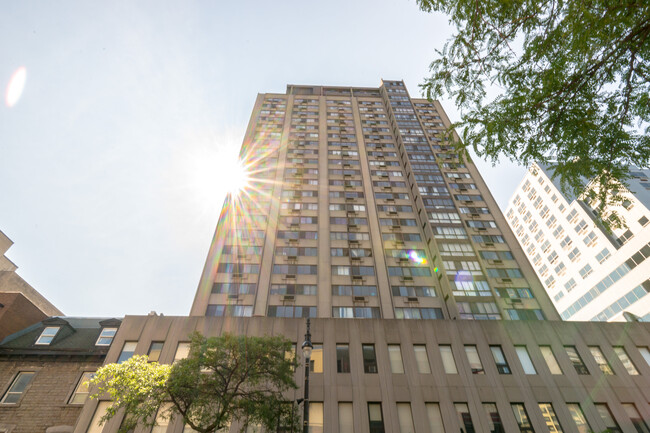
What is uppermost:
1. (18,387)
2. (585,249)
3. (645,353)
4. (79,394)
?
(585,249)

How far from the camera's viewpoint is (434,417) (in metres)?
20.0

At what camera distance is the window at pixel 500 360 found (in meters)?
22.3

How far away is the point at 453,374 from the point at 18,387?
29.9 metres

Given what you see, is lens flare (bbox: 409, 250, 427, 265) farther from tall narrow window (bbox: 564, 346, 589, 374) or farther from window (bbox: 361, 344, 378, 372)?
window (bbox: 361, 344, 378, 372)

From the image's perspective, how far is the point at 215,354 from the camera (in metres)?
14.5

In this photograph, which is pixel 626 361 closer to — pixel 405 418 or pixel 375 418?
pixel 405 418

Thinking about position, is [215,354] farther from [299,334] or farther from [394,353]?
[394,353]

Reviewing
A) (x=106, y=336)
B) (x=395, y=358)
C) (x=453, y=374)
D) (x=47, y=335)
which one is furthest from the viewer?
(x=106, y=336)

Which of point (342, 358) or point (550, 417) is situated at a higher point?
point (342, 358)

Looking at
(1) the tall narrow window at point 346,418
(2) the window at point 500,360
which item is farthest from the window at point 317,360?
(2) the window at point 500,360

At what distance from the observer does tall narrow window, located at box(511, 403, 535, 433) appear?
64.7 ft

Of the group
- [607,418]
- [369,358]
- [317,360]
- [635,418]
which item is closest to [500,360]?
[607,418]

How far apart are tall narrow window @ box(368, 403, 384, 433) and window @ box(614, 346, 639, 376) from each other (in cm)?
Answer: 1870

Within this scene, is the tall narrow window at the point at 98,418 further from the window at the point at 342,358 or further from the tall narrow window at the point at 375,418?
the tall narrow window at the point at 375,418
